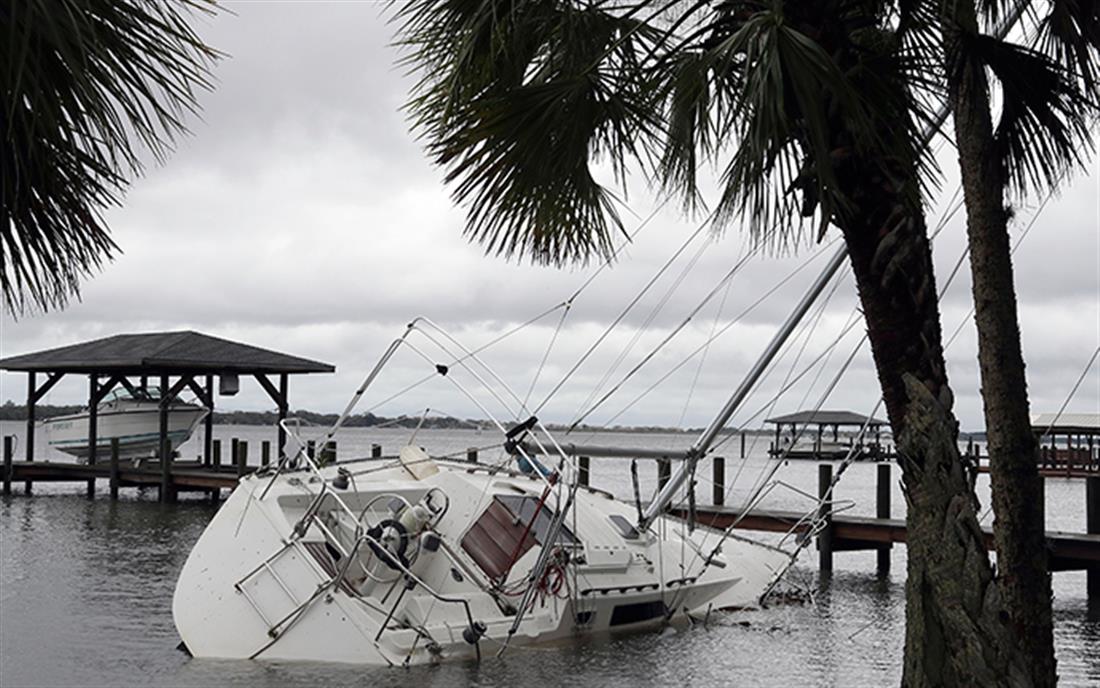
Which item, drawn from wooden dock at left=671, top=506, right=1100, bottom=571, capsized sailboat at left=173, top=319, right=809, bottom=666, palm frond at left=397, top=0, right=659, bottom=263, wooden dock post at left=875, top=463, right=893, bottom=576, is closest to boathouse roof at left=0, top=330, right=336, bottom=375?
wooden dock at left=671, top=506, right=1100, bottom=571

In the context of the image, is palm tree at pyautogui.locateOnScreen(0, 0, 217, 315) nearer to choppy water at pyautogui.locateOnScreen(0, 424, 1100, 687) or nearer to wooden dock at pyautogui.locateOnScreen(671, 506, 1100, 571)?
choppy water at pyautogui.locateOnScreen(0, 424, 1100, 687)

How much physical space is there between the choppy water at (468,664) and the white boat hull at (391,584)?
0.82 feet

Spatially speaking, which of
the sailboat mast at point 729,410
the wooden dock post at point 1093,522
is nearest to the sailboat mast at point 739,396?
the sailboat mast at point 729,410

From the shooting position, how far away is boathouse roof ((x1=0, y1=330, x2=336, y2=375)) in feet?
132

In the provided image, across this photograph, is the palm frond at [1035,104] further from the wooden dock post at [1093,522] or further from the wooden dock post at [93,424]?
the wooden dock post at [93,424]

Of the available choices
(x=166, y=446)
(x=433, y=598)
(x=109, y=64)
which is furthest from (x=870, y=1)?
(x=166, y=446)

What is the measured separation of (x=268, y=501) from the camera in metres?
15.7

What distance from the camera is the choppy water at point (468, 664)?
14836mm

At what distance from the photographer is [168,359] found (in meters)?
39.9

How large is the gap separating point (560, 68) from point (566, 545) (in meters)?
8.82

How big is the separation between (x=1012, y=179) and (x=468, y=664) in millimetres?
8595

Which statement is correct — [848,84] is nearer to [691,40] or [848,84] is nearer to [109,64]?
[691,40]

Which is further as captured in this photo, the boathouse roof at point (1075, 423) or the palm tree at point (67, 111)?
the boathouse roof at point (1075, 423)

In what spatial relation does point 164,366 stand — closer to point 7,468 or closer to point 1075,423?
point 7,468
